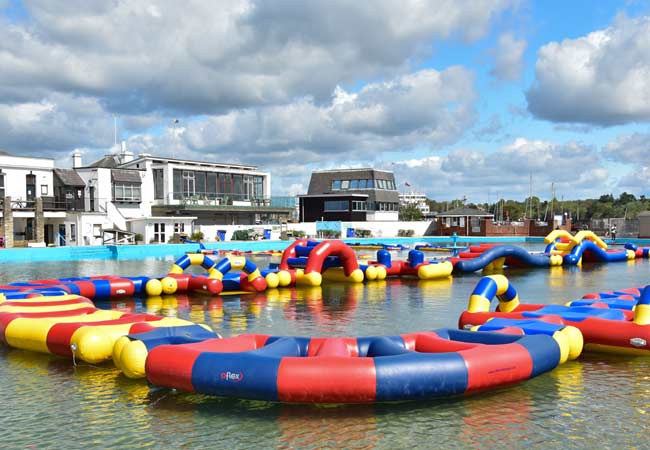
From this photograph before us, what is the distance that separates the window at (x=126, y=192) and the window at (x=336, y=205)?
2275 cm

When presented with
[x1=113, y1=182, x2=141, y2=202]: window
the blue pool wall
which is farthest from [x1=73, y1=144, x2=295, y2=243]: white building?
the blue pool wall

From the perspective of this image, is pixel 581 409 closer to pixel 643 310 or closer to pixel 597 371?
pixel 597 371

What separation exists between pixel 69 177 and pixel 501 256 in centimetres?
3372

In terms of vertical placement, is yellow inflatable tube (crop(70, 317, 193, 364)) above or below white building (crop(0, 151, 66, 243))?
below

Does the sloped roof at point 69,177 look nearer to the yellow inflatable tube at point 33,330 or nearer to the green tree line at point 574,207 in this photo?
the yellow inflatable tube at point 33,330

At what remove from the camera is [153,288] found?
19125 mm

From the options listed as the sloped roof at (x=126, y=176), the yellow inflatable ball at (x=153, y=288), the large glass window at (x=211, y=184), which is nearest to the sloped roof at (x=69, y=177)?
the sloped roof at (x=126, y=176)

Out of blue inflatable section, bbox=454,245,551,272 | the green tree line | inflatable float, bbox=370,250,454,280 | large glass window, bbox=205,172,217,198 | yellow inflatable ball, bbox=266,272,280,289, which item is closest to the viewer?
yellow inflatable ball, bbox=266,272,280,289

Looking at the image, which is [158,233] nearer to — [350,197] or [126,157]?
[126,157]

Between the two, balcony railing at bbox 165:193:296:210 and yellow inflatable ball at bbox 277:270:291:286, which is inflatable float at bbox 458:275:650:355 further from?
balcony railing at bbox 165:193:296:210

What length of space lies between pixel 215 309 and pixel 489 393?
9773 mm

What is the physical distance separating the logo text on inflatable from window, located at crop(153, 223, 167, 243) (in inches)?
1554

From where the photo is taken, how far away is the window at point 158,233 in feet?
151

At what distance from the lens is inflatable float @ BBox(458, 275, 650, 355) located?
10.8 m
